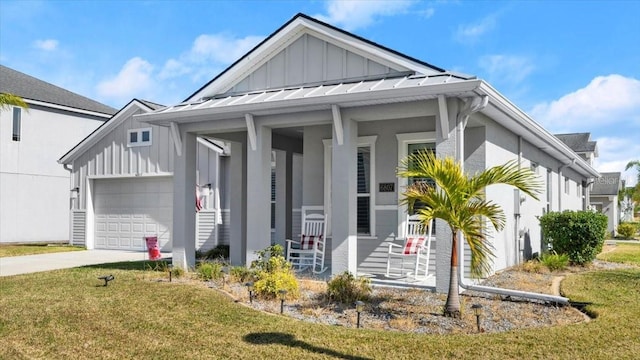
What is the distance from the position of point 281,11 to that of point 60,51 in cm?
801

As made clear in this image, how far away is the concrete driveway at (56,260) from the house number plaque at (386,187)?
732cm

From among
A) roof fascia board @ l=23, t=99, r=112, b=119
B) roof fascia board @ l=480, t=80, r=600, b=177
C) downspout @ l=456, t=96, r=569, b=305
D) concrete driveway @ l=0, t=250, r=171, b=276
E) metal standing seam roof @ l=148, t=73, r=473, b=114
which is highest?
roof fascia board @ l=23, t=99, r=112, b=119

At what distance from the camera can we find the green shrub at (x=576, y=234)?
11930 millimetres

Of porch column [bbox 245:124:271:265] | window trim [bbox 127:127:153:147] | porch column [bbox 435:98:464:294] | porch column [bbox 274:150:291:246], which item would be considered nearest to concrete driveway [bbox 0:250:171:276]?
window trim [bbox 127:127:153:147]

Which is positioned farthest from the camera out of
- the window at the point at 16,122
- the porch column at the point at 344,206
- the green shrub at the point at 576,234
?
the window at the point at 16,122

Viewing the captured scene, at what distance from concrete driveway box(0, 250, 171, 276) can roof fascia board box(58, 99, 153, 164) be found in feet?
12.9

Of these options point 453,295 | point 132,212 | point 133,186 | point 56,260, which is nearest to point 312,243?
point 453,295

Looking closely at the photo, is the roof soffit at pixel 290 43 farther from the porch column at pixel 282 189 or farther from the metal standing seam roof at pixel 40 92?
the metal standing seam roof at pixel 40 92

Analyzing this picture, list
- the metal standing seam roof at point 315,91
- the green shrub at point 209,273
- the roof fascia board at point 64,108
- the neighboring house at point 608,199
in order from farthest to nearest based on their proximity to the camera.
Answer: the neighboring house at point 608,199 < the roof fascia board at point 64,108 < the green shrub at point 209,273 < the metal standing seam roof at point 315,91

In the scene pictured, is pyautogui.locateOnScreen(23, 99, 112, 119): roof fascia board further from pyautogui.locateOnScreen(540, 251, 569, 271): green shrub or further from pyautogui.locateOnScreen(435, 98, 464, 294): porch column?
pyautogui.locateOnScreen(540, 251, 569, 271): green shrub

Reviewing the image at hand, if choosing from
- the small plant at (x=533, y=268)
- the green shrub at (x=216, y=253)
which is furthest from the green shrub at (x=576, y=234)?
the green shrub at (x=216, y=253)

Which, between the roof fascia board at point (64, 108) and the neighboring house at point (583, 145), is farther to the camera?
the neighboring house at point (583, 145)

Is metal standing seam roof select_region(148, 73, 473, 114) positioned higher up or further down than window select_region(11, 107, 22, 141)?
further down

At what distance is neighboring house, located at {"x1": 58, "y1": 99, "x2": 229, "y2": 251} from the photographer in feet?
54.9
